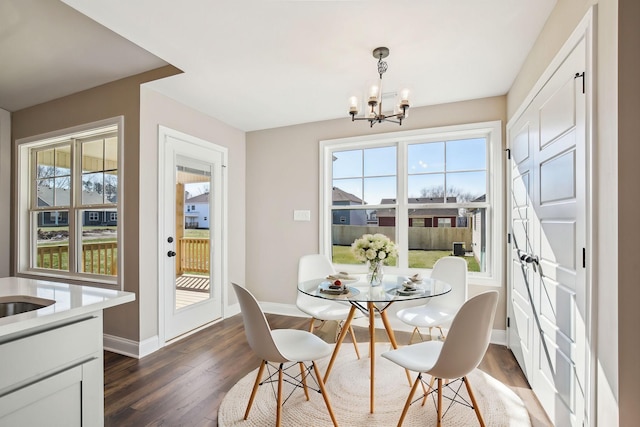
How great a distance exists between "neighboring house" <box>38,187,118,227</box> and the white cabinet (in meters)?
2.11

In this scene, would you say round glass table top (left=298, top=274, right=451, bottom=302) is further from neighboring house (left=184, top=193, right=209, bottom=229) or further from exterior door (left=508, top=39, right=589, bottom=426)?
neighboring house (left=184, top=193, right=209, bottom=229)

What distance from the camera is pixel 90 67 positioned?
2.83 meters

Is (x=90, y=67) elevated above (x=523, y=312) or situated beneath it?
elevated above

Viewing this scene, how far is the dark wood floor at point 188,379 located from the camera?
2.00 meters

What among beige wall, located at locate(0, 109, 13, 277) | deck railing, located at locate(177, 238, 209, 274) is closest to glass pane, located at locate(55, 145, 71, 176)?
beige wall, located at locate(0, 109, 13, 277)

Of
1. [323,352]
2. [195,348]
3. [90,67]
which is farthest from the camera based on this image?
[195,348]

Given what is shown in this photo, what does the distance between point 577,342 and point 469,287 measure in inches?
69.5

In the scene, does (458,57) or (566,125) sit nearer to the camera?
(566,125)

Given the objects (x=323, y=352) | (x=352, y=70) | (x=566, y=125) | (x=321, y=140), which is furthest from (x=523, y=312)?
(x=321, y=140)

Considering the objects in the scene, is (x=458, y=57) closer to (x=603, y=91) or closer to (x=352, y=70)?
(x=352, y=70)

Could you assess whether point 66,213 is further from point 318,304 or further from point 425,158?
point 425,158

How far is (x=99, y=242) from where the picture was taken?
3.32 meters

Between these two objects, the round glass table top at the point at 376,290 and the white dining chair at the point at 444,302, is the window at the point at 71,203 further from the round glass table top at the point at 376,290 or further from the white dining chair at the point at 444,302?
the white dining chair at the point at 444,302

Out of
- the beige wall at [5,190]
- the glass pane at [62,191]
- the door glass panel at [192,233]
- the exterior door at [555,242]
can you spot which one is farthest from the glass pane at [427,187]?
the beige wall at [5,190]
